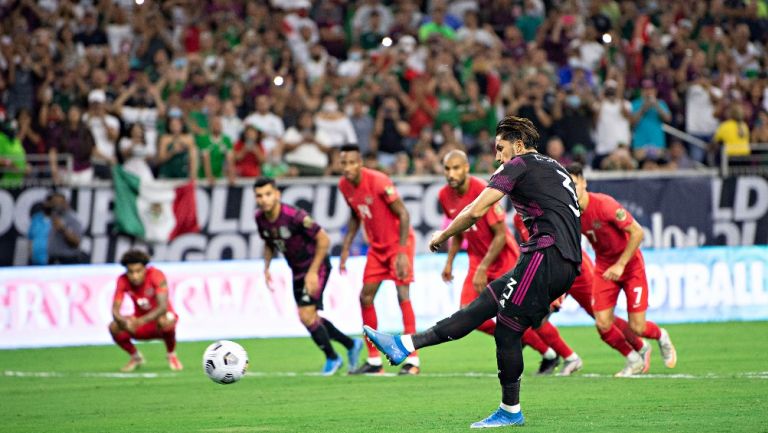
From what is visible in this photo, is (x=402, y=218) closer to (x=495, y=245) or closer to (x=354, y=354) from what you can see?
(x=495, y=245)

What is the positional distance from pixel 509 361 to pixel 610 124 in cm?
1585

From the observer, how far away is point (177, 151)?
22.4 meters

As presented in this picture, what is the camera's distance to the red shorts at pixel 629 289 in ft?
45.2

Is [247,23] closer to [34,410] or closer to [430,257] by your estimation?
[430,257]

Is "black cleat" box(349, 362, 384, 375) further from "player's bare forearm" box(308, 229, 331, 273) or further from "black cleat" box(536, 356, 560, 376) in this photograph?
"black cleat" box(536, 356, 560, 376)

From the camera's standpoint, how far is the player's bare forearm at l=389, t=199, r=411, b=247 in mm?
14727

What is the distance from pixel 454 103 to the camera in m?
24.5

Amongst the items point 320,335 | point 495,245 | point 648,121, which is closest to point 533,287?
point 495,245

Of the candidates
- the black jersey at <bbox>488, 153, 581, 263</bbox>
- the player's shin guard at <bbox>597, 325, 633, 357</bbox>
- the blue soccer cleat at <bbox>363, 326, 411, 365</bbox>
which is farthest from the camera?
the player's shin guard at <bbox>597, 325, 633, 357</bbox>

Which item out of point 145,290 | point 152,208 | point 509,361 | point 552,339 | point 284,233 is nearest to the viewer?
point 509,361

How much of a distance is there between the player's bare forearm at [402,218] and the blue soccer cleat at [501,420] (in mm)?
5432

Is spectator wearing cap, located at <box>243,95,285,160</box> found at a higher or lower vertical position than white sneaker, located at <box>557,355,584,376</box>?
higher

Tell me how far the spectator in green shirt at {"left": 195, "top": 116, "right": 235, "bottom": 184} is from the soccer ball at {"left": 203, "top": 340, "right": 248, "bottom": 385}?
408 inches

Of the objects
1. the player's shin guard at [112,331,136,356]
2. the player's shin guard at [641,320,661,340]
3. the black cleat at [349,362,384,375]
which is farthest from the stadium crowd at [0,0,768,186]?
the player's shin guard at [641,320,661,340]
